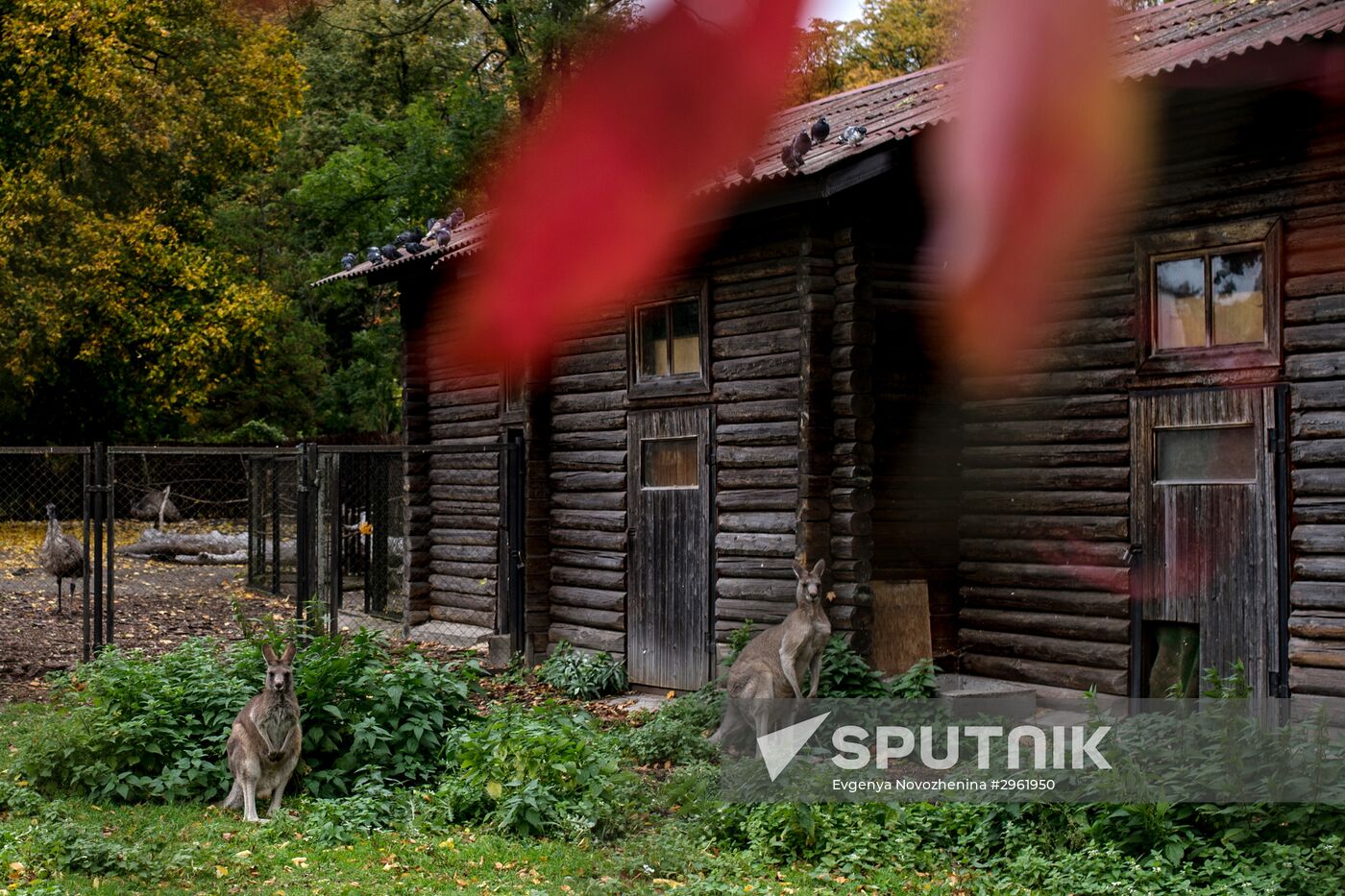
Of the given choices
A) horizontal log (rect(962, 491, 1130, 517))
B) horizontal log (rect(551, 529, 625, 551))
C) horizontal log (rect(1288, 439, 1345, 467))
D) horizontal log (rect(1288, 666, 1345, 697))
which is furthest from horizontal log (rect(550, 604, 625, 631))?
horizontal log (rect(1288, 439, 1345, 467))

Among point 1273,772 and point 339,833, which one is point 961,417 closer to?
point 1273,772

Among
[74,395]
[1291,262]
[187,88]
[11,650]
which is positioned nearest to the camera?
[1291,262]

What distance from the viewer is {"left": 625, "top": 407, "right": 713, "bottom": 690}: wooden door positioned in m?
13.9

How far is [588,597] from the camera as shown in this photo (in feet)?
50.3

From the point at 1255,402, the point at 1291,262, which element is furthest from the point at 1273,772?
the point at 1291,262

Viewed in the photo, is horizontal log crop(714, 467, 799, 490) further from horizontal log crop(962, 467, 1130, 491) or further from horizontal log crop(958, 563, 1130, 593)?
horizontal log crop(958, 563, 1130, 593)

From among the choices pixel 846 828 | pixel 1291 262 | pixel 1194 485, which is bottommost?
pixel 846 828

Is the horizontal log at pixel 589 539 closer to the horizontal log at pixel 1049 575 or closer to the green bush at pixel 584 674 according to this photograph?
the green bush at pixel 584 674

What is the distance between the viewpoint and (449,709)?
10773 millimetres

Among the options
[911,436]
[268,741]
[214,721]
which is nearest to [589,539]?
[911,436]

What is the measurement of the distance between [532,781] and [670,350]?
631cm

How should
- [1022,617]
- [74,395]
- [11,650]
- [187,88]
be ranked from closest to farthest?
[1022,617], [11,650], [187,88], [74,395]

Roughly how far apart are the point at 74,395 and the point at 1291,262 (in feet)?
99.3

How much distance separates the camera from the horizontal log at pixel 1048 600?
1160 centimetres
